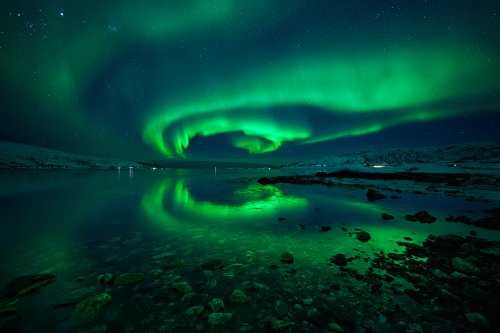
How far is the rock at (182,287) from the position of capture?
4863 mm

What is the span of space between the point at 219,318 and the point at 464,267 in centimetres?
709

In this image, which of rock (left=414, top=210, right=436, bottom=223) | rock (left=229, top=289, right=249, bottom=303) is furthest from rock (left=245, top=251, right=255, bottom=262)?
rock (left=414, top=210, right=436, bottom=223)

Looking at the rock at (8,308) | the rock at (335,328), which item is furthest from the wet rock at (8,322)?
the rock at (335,328)

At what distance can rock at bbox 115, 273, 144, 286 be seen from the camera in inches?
204

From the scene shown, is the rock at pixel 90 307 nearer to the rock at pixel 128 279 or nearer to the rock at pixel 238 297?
the rock at pixel 128 279

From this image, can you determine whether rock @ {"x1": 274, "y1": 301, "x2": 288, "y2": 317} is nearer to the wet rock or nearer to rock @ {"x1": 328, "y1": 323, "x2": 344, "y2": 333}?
rock @ {"x1": 328, "y1": 323, "x2": 344, "y2": 333}

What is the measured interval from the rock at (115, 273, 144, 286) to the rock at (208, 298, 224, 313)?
A: 244cm

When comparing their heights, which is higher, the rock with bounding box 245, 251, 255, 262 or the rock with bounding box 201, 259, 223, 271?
the rock with bounding box 201, 259, 223, 271

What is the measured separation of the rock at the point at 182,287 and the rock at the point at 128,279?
3.96 ft

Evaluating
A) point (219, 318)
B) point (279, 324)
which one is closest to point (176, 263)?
point (219, 318)

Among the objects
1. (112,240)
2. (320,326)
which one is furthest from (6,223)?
(320,326)

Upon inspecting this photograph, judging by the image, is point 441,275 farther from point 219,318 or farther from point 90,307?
point 90,307

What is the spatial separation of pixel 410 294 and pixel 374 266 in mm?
1474

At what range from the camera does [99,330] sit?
3631mm
